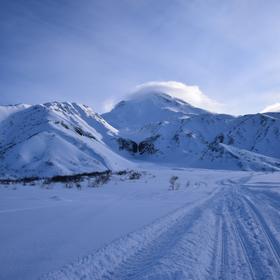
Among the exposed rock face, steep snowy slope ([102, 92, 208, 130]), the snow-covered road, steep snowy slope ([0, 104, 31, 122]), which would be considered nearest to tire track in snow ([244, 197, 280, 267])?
the snow-covered road

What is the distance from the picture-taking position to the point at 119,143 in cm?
9425

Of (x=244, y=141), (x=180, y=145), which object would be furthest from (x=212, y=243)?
(x=244, y=141)

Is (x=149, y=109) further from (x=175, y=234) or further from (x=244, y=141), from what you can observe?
(x=175, y=234)

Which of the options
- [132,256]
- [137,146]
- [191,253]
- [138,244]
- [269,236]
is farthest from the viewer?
[137,146]

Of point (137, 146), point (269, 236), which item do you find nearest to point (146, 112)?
point (137, 146)

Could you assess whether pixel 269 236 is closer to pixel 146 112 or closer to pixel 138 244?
pixel 138 244

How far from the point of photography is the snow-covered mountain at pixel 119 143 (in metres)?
44.0

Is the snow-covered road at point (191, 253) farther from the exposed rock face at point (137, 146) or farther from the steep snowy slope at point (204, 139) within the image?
the exposed rock face at point (137, 146)

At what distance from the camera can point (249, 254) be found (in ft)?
14.3

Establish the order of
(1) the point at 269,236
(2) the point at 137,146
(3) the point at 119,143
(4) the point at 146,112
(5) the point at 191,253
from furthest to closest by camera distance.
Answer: (4) the point at 146,112
(2) the point at 137,146
(3) the point at 119,143
(1) the point at 269,236
(5) the point at 191,253

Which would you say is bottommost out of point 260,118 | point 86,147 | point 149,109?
point 86,147

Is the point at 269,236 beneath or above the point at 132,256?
above

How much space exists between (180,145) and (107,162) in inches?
1916

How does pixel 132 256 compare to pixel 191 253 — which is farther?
pixel 191 253
